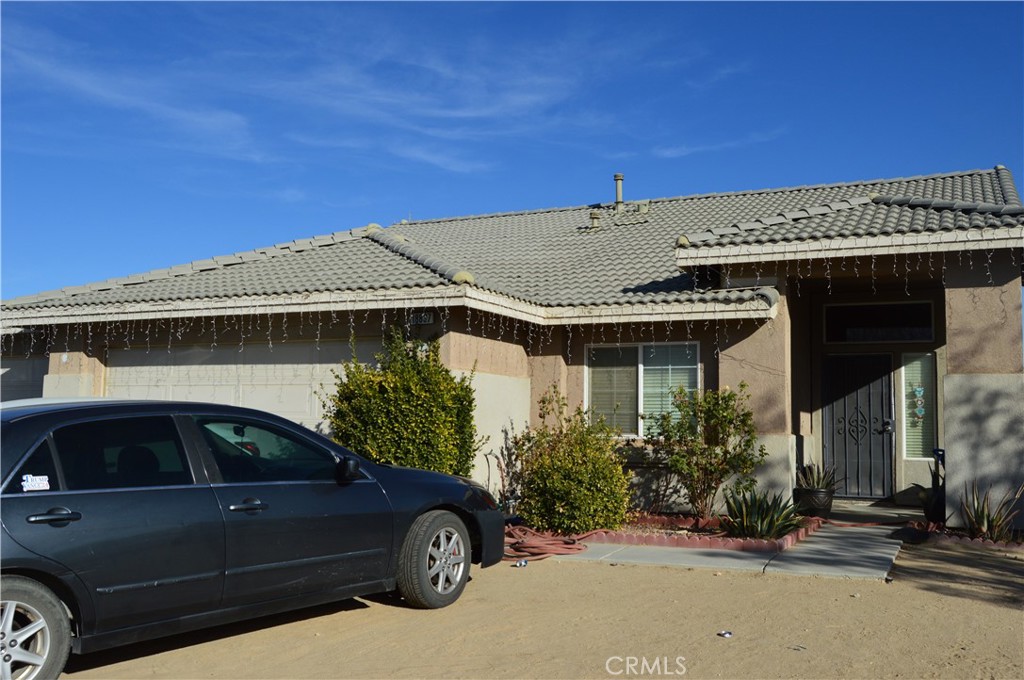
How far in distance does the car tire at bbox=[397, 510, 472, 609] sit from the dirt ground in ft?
0.46

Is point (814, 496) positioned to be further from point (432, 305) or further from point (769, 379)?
point (432, 305)

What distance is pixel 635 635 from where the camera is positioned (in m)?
6.42

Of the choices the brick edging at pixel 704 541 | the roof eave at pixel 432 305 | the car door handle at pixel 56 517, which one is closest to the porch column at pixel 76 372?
the roof eave at pixel 432 305

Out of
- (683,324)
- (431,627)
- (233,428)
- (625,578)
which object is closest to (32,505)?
(233,428)

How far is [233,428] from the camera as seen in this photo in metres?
6.43

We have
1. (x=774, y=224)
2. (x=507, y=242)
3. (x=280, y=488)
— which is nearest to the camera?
(x=280, y=488)

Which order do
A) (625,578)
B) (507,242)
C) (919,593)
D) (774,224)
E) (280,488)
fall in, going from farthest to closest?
1. (507,242)
2. (774,224)
3. (625,578)
4. (919,593)
5. (280,488)

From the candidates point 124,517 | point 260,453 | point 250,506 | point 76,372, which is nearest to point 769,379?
point 260,453

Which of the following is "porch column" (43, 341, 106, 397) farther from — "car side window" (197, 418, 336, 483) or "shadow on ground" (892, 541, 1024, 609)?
"shadow on ground" (892, 541, 1024, 609)

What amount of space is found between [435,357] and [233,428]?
4959 mm

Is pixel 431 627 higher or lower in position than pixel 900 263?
lower

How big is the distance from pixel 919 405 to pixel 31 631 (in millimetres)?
12708

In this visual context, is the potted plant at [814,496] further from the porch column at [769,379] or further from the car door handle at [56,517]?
the car door handle at [56,517]

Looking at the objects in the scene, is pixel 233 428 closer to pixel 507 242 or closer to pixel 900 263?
pixel 900 263
